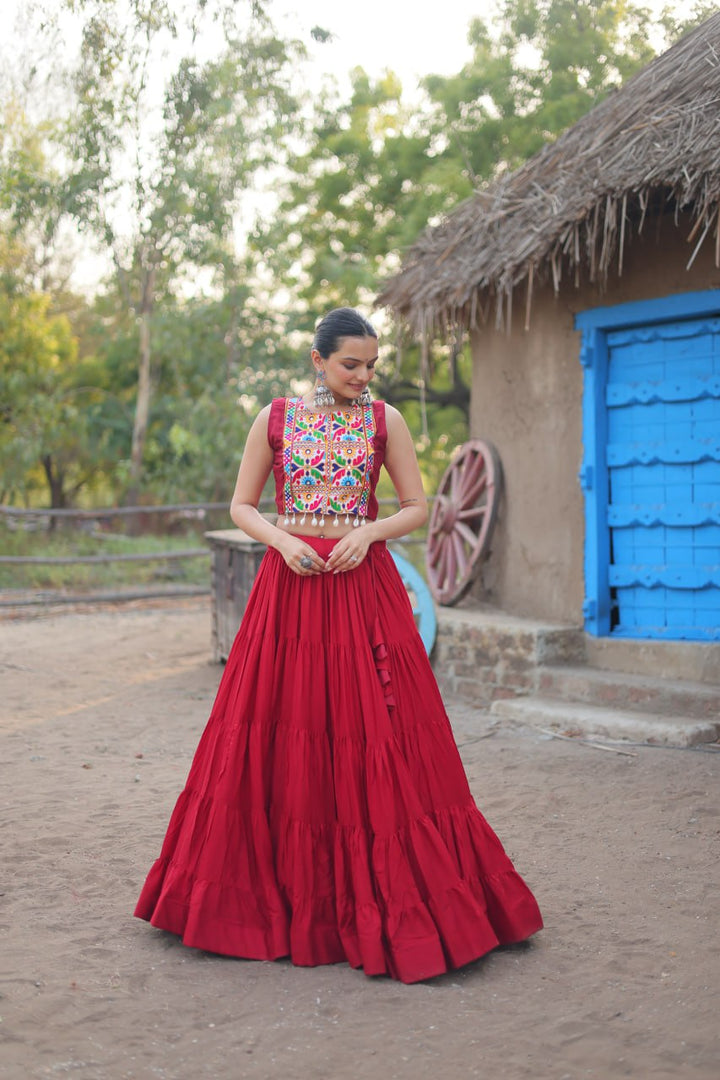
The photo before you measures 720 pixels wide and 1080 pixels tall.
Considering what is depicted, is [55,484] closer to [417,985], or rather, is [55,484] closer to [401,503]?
[401,503]

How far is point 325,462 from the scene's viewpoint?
9.55 ft

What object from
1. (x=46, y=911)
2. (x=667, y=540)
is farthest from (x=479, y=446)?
(x=46, y=911)

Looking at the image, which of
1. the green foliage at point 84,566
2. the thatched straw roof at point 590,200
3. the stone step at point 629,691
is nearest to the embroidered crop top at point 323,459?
the thatched straw roof at point 590,200

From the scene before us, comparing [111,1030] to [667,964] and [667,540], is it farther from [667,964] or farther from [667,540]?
[667,540]

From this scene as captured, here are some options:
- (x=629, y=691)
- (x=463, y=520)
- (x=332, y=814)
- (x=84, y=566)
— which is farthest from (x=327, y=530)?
(x=84, y=566)

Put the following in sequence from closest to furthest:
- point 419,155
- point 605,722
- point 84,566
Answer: point 605,722
point 84,566
point 419,155

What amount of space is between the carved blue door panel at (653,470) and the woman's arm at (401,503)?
3318 mm

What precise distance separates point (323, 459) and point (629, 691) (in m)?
3.46

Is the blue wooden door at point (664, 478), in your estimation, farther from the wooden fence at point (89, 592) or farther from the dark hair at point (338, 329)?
the wooden fence at point (89, 592)

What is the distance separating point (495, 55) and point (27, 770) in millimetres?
14022

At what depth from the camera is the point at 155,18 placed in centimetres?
1234

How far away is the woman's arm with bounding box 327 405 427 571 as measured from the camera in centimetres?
282

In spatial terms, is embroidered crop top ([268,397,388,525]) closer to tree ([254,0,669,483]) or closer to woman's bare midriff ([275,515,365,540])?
woman's bare midriff ([275,515,365,540])

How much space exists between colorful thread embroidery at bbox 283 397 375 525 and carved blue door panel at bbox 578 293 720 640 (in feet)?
11.3
